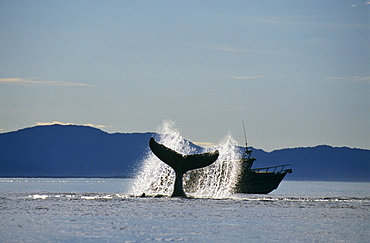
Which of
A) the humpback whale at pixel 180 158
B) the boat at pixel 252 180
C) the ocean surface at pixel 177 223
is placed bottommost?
the ocean surface at pixel 177 223

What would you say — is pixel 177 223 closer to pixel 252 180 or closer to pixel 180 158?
pixel 180 158

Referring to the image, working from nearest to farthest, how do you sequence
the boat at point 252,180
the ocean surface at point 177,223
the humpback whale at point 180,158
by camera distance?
the ocean surface at point 177,223, the humpback whale at point 180,158, the boat at point 252,180

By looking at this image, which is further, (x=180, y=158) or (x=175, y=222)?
(x=180, y=158)

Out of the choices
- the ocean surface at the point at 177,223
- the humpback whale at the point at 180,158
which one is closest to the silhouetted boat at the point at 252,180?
A: the ocean surface at the point at 177,223

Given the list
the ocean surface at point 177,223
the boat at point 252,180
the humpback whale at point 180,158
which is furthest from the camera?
the boat at point 252,180

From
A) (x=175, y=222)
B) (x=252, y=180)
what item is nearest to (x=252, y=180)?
(x=252, y=180)

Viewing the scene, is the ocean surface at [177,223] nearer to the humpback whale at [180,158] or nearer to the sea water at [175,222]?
the sea water at [175,222]

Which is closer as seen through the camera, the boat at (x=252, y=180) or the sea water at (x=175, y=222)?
the sea water at (x=175, y=222)

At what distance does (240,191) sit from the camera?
238 ft

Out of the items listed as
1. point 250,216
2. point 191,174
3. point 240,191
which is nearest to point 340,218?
point 250,216

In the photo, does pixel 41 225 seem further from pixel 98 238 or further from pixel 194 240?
pixel 194 240

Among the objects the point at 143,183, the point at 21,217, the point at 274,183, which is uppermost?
the point at 274,183

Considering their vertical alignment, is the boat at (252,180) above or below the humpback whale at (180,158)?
above

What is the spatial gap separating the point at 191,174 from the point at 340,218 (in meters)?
24.3
